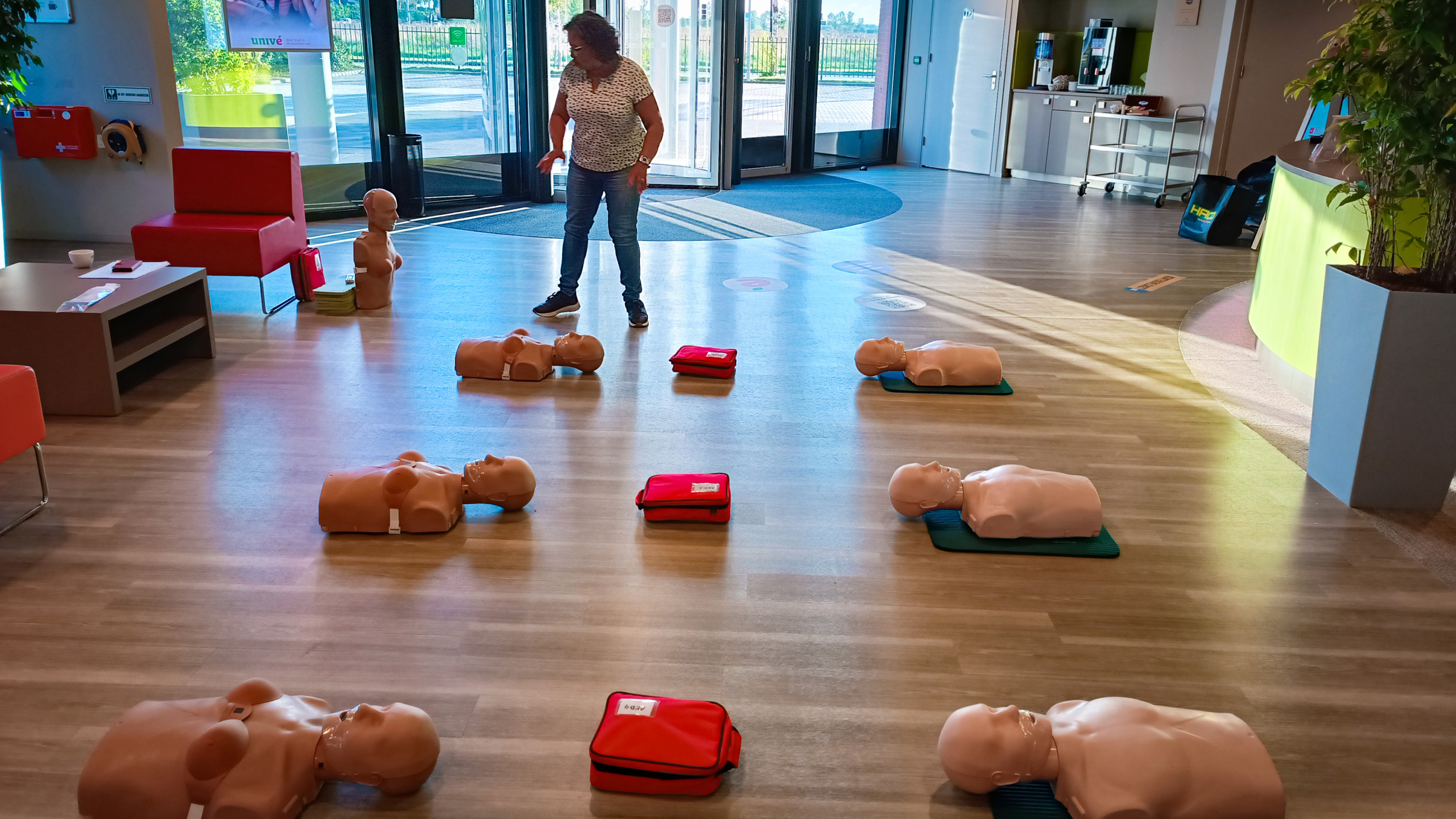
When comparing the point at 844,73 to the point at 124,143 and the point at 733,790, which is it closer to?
the point at 124,143

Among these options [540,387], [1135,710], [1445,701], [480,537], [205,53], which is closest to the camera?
[1135,710]

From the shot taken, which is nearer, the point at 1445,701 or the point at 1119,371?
the point at 1445,701

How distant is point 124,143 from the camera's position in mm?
7277

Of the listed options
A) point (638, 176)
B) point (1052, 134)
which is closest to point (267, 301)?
point (638, 176)

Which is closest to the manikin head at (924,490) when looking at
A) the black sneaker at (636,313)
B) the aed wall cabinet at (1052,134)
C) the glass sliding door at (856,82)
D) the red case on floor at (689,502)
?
the red case on floor at (689,502)

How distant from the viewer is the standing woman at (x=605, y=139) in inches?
201

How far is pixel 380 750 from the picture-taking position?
2062 mm

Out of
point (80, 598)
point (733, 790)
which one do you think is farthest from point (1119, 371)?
point (80, 598)

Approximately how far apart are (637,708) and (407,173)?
24.4 feet

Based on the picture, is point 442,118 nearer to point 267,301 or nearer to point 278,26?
point 278,26

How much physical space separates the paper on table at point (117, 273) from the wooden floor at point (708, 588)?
1.55 ft

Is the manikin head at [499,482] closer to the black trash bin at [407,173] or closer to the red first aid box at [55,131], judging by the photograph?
the red first aid box at [55,131]

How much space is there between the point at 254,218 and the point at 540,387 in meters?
2.40

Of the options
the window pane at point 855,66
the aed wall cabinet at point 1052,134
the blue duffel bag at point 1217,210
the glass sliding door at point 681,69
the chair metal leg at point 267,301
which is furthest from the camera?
the window pane at point 855,66
